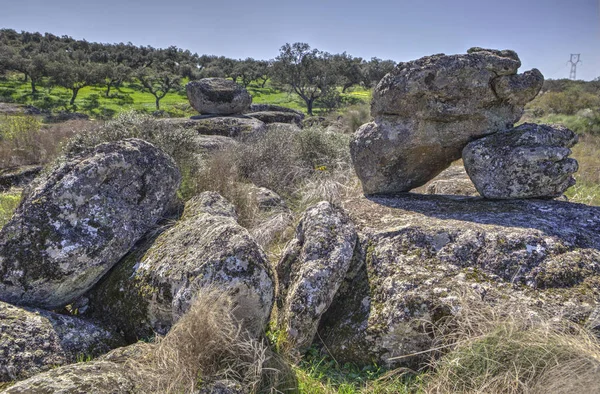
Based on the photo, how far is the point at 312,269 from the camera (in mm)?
3729

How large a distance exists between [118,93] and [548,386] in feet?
179

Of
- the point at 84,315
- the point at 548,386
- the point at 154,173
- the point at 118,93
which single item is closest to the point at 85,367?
the point at 84,315

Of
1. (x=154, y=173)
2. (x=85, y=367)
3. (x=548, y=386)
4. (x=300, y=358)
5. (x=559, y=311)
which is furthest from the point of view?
(x=154, y=173)

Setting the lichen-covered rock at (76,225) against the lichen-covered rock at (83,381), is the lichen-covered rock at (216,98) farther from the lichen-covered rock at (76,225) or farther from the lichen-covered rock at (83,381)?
the lichen-covered rock at (83,381)

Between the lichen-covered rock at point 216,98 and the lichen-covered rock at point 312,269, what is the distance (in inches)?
579

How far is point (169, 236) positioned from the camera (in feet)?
14.4

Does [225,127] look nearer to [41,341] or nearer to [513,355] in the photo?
[41,341]

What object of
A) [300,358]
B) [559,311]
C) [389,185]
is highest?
[389,185]

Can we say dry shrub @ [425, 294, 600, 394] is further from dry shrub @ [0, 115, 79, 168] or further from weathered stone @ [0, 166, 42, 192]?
dry shrub @ [0, 115, 79, 168]

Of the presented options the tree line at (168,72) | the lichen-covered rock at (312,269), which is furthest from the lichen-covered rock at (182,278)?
the tree line at (168,72)

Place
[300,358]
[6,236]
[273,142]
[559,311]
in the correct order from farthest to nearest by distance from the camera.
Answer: [273,142], [6,236], [300,358], [559,311]

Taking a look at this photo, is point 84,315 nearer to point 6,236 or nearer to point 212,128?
point 6,236

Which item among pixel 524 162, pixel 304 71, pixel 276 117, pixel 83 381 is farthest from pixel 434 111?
pixel 304 71

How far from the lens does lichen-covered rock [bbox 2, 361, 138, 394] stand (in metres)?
2.44
